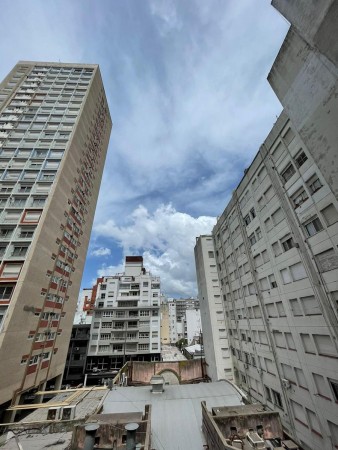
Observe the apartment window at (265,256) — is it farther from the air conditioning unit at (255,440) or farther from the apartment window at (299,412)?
the air conditioning unit at (255,440)

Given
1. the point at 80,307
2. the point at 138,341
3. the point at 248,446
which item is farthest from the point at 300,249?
the point at 80,307

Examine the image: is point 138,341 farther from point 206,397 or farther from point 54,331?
point 206,397

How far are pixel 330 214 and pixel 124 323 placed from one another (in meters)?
48.1

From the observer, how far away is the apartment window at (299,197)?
1689 cm

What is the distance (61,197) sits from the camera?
107 ft

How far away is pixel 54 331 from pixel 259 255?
29.7 m

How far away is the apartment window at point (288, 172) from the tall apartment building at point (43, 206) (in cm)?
2907

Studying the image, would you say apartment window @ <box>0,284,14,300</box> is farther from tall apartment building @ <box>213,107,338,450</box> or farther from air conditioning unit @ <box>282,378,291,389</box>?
air conditioning unit @ <box>282,378,291,389</box>

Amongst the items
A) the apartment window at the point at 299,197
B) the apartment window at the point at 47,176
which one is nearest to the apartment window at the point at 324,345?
the apartment window at the point at 299,197

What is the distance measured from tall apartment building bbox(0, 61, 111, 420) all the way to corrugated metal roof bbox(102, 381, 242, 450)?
12.5 metres

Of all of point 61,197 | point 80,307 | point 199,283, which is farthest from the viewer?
point 80,307

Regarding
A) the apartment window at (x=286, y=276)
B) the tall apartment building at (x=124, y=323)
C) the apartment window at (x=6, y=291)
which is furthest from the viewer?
the tall apartment building at (x=124, y=323)

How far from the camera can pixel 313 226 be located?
52.5 feet

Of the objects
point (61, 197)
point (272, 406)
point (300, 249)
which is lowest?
point (272, 406)
